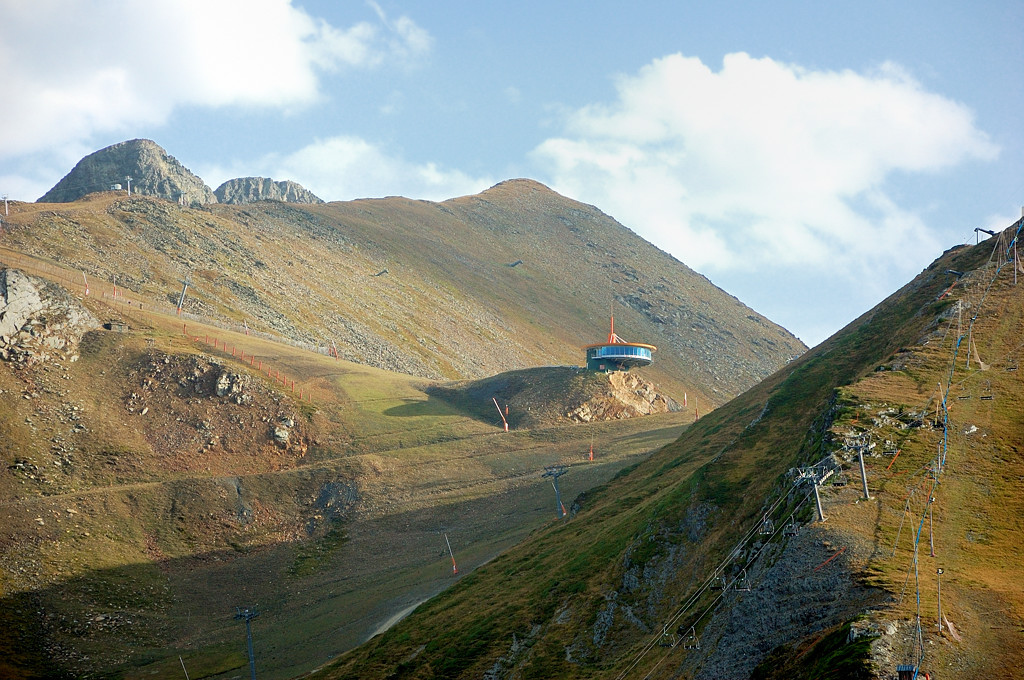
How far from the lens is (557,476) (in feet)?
260

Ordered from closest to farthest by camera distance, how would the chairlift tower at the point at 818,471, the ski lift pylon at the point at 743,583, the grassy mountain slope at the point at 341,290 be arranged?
the ski lift pylon at the point at 743,583
the chairlift tower at the point at 818,471
the grassy mountain slope at the point at 341,290

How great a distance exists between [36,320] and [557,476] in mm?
55202

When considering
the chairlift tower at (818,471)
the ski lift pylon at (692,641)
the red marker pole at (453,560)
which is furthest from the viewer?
the red marker pole at (453,560)

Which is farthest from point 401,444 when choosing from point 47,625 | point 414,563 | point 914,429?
point 914,429

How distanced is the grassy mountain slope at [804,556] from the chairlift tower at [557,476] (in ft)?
47.6

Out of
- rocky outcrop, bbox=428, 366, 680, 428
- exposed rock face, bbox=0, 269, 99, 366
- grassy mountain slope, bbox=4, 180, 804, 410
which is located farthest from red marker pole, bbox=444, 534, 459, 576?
grassy mountain slope, bbox=4, 180, 804, 410

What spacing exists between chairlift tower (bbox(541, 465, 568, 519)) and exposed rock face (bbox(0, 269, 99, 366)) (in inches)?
1931

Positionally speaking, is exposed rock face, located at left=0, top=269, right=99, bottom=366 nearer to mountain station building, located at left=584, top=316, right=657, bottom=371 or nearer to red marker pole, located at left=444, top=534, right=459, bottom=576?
red marker pole, located at left=444, top=534, right=459, bottom=576

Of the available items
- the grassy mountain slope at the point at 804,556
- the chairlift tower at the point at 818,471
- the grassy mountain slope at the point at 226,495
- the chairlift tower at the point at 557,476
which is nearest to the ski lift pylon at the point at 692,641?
the grassy mountain slope at the point at 804,556

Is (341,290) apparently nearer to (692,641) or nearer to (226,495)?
(226,495)

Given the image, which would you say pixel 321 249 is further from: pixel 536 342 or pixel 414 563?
pixel 414 563

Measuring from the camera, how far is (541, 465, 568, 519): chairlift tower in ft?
244

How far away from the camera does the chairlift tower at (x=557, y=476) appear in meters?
74.4

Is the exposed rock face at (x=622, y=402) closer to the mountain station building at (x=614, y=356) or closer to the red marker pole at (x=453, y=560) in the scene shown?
the mountain station building at (x=614, y=356)
